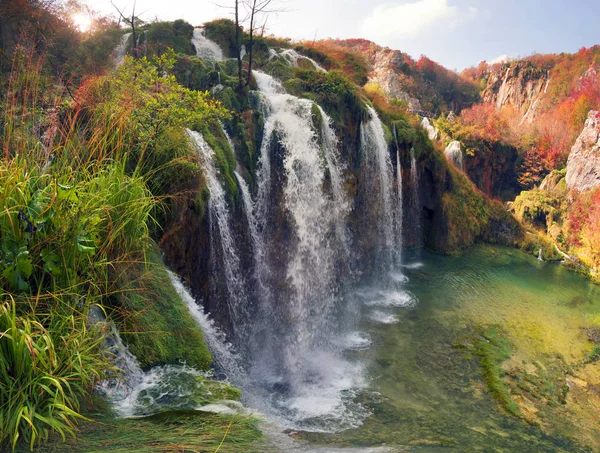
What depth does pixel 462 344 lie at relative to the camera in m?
9.23

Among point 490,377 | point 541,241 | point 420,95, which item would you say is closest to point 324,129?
point 490,377

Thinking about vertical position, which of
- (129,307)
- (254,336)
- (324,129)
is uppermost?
(324,129)

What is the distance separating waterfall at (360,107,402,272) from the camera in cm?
1380

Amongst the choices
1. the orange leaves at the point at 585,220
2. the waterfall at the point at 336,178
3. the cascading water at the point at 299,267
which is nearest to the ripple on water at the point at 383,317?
the cascading water at the point at 299,267

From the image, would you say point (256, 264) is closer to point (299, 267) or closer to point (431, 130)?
point (299, 267)

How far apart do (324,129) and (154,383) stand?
9.10 m

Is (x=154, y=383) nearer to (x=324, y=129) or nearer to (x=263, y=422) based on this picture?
(x=263, y=422)

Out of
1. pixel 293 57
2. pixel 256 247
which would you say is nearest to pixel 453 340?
pixel 256 247

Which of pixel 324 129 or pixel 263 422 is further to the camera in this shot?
pixel 324 129

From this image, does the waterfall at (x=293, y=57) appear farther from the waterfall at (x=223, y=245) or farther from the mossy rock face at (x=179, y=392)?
the mossy rock face at (x=179, y=392)

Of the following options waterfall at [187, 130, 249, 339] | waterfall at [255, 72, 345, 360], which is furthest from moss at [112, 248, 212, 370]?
waterfall at [255, 72, 345, 360]

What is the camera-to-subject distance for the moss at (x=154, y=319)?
4051mm

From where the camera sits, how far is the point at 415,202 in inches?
642

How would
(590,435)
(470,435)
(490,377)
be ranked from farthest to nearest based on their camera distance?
1. (490,377)
2. (590,435)
3. (470,435)
